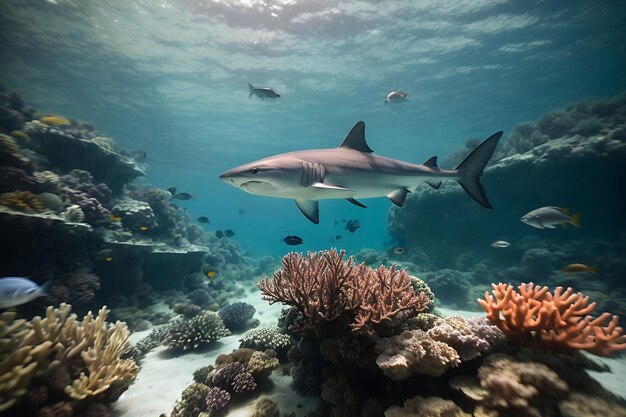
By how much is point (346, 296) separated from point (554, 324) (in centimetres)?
236

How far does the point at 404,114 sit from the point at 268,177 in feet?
101

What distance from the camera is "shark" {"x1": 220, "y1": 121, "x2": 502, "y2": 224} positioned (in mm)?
3990

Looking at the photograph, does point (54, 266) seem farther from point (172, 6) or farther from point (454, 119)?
point (454, 119)

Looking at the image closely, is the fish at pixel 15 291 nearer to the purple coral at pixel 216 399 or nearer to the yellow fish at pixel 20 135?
the purple coral at pixel 216 399

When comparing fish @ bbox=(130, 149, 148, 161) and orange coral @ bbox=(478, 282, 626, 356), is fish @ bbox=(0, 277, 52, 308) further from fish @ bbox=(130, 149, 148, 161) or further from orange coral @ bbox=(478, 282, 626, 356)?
fish @ bbox=(130, 149, 148, 161)

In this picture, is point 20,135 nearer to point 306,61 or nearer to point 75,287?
point 75,287

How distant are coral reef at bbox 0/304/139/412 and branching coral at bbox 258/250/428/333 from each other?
2.86 metres

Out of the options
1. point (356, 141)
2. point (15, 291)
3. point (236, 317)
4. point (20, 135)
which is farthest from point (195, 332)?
point (20, 135)

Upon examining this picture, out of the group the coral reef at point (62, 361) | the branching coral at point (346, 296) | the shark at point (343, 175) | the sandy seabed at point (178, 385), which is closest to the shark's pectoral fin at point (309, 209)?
the shark at point (343, 175)

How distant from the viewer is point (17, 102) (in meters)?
13.1

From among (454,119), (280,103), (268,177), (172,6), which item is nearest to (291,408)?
(268,177)

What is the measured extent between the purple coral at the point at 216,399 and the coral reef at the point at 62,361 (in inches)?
60.5

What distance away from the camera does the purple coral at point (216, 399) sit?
3.87 meters

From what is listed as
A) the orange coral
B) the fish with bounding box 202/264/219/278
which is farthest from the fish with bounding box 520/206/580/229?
the fish with bounding box 202/264/219/278
